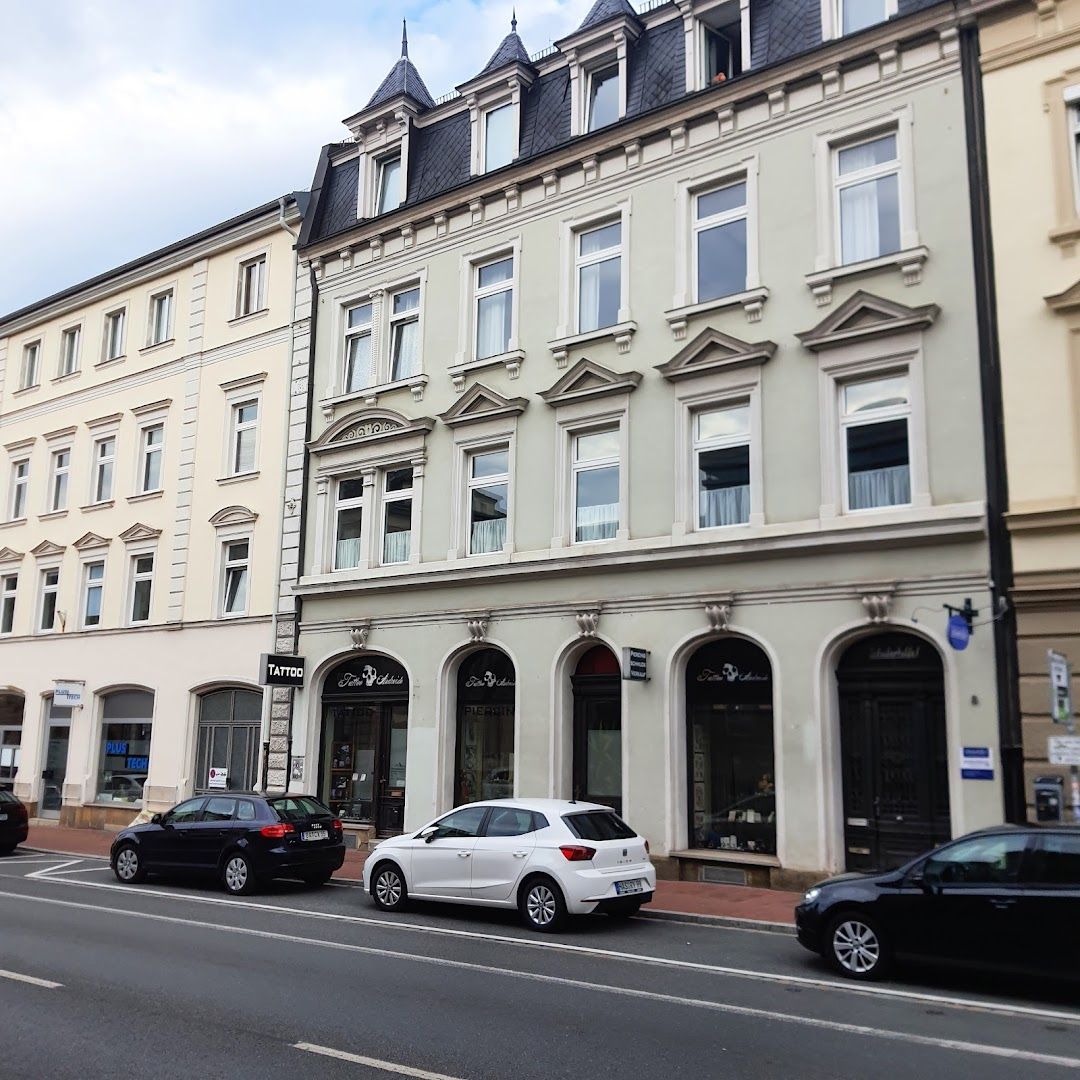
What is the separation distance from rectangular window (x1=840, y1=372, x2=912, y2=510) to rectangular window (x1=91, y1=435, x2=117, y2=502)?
770 inches

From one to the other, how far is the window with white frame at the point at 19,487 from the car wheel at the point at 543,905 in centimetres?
2326

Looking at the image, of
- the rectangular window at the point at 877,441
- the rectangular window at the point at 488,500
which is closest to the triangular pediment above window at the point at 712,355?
the rectangular window at the point at 877,441

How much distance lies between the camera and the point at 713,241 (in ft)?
59.7

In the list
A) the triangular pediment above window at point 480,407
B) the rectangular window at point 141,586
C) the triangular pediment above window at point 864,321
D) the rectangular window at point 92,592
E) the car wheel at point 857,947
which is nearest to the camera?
the car wheel at point 857,947

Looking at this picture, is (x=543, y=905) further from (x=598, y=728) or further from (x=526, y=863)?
(x=598, y=728)

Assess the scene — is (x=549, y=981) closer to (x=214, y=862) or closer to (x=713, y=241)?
(x=214, y=862)

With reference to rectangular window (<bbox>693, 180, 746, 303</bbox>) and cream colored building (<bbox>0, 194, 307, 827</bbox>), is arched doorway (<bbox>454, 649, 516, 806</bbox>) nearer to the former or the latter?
cream colored building (<bbox>0, 194, 307, 827</bbox>)

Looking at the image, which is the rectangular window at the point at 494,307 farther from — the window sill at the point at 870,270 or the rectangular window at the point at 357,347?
the window sill at the point at 870,270

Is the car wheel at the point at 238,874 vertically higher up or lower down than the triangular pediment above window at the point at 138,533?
lower down

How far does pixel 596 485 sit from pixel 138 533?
13195mm

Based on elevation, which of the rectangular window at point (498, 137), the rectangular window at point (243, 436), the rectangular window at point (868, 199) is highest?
the rectangular window at point (498, 137)

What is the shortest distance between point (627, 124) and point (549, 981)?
14.6 metres

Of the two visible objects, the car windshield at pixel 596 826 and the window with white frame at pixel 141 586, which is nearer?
Result: the car windshield at pixel 596 826

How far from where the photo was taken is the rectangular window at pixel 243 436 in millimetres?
24720
